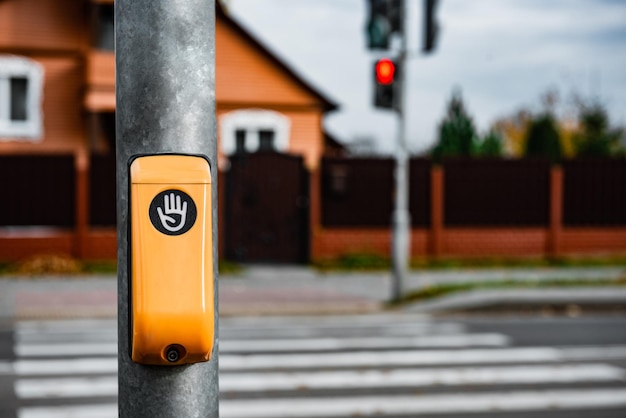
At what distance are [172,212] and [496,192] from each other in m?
19.0

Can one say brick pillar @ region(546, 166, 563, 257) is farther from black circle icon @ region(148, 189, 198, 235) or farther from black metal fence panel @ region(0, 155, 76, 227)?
black circle icon @ region(148, 189, 198, 235)

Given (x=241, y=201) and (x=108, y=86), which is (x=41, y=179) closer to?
(x=241, y=201)

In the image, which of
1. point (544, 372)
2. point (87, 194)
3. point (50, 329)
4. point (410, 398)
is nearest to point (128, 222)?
point (410, 398)

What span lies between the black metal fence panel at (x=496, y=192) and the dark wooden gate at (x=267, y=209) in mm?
3108

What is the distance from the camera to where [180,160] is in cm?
229

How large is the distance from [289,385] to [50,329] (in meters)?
4.81

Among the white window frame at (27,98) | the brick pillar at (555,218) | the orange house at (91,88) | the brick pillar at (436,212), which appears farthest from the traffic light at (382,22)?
the white window frame at (27,98)

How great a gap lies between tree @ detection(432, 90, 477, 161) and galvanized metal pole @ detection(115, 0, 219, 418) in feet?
107

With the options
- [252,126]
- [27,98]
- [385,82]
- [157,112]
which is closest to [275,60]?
[252,126]

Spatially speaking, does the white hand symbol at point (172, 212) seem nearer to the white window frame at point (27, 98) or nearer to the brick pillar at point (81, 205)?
the brick pillar at point (81, 205)

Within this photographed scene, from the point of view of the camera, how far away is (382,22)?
13883 millimetres

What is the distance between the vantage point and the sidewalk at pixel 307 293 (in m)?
13.9

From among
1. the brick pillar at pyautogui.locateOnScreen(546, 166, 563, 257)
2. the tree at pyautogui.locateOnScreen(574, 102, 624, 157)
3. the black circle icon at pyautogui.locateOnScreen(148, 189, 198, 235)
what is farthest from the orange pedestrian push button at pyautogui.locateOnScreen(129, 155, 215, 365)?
the tree at pyautogui.locateOnScreen(574, 102, 624, 157)

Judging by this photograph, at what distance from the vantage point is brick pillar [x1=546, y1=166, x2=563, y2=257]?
20906 mm
